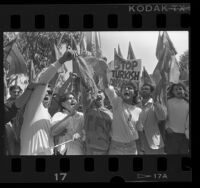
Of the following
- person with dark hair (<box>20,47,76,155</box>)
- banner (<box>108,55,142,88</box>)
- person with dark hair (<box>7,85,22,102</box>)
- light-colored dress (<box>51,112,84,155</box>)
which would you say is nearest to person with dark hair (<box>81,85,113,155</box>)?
light-colored dress (<box>51,112,84,155</box>)

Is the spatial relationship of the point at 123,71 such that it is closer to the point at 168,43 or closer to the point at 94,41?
the point at 94,41

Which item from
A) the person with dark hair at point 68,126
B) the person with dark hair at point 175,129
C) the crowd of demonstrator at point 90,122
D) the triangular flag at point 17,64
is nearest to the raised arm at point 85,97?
the crowd of demonstrator at point 90,122

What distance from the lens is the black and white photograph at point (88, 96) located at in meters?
58.2

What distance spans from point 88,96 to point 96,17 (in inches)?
40.5

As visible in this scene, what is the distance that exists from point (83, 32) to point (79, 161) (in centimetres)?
167

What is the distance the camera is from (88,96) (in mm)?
58250

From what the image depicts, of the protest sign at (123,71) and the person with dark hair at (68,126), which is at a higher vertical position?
the protest sign at (123,71)

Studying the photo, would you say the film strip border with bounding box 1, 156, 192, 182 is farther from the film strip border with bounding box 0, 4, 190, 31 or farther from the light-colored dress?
the film strip border with bounding box 0, 4, 190, 31

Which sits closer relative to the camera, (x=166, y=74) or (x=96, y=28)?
(x=96, y=28)

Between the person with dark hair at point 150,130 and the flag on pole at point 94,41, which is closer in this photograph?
the flag on pole at point 94,41

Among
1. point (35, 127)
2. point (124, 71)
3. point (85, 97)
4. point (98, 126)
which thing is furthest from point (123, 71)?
point (35, 127)

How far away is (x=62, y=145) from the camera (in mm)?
58281

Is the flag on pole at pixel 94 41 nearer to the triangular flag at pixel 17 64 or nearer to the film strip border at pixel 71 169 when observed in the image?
the triangular flag at pixel 17 64

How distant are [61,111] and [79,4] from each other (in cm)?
141
